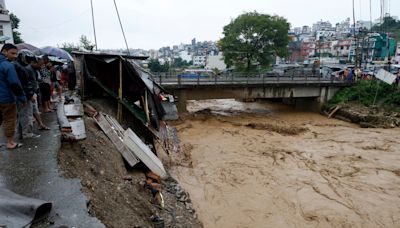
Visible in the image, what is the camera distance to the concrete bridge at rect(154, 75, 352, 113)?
64.4ft

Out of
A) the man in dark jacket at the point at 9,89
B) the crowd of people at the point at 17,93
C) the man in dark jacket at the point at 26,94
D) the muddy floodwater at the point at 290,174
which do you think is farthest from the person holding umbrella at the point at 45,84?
the muddy floodwater at the point at 290,174

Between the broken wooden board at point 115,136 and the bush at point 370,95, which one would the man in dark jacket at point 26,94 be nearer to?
the broken wooden board at point 115,136

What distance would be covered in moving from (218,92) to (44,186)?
56.8ft

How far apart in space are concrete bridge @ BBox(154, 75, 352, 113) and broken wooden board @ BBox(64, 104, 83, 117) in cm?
1098

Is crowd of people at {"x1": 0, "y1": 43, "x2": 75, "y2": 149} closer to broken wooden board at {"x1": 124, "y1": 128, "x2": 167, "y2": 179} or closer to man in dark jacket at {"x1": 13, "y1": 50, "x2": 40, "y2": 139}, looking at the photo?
man in dark jacket at {"x1": 13, "y1": 50, "x2": 40, "y2": 139}

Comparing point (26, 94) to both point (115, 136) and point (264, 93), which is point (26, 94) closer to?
point (115, 136)

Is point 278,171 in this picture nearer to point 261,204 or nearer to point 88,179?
point 261,204

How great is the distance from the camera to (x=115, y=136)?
708 cm

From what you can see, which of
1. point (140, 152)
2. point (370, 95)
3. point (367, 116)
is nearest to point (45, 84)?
point (140, 152)

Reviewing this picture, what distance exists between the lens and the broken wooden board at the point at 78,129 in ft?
19.0

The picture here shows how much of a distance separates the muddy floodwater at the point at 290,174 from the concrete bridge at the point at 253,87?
8.66ft

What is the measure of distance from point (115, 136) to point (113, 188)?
2.64 m

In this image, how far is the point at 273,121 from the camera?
2027 cm

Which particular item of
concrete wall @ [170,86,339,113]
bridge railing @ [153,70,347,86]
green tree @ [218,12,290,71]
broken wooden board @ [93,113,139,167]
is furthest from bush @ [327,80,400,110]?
broken wooden board @ [93,113,139,167]
